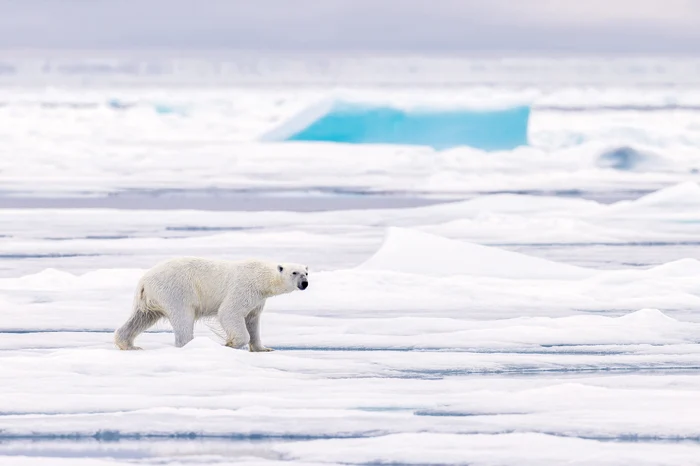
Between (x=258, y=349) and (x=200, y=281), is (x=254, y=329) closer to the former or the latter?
(x=258, y=349)

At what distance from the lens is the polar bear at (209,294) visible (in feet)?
15.2

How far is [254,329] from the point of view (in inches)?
188

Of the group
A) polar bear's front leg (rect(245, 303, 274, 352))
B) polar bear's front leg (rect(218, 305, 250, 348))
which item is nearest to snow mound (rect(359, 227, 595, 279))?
polar bear's front leg (rect(245, 303, 274, 352))

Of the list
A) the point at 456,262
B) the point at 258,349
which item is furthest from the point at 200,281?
the point at 456,262

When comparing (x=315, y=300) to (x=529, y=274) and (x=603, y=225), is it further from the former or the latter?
(x=603, y=225)

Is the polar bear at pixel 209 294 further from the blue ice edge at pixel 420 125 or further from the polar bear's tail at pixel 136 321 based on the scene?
the blue ice edge at pixel 420 125

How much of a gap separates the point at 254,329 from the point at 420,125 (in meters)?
16.6

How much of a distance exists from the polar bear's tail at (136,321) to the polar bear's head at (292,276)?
470 mm

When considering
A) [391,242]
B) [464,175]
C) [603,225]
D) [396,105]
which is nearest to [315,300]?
[391,242]

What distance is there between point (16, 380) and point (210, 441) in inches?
38.0

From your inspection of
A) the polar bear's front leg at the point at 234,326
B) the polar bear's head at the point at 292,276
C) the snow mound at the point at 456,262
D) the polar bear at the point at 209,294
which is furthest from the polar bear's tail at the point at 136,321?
the snow mound at the point at 456,262

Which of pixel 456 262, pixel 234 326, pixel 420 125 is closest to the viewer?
pixel 234 326

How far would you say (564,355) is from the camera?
4.79m

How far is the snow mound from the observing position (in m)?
7.14
